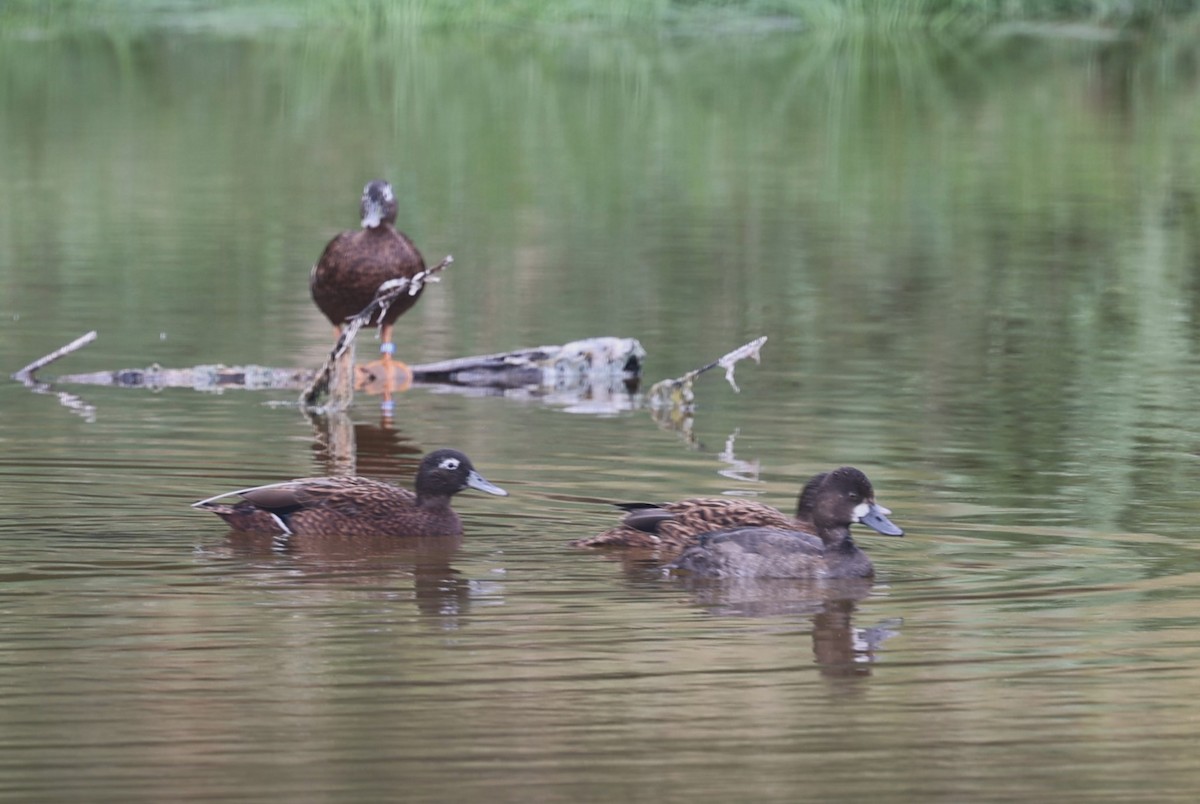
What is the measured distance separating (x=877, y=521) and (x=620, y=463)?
260cm

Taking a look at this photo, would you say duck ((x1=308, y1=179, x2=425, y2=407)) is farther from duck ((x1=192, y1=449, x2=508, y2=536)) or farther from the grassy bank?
the grassy bank

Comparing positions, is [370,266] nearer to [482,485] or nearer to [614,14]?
[482,485]

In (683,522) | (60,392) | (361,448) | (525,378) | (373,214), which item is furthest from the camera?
(373,214)

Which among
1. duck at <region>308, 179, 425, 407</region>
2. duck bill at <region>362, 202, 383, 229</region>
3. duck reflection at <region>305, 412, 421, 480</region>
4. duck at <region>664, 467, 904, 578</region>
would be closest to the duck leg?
duck at <region>308, 179, 425, 407</region>

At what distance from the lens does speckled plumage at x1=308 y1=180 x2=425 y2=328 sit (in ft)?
50.6

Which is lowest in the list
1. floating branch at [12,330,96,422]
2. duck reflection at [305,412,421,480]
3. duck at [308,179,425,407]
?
duck reflection at [305,412,421,480]

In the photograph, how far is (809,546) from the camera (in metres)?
9.88

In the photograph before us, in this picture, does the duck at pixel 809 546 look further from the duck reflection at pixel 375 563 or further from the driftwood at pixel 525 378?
the driftwood at pixel 525 378

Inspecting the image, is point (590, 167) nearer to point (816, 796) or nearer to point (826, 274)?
point (826, 274)

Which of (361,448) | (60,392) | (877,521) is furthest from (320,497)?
(60,392)

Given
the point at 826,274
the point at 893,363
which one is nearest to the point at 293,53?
the point at 826,274

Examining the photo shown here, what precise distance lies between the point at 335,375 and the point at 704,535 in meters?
4.76

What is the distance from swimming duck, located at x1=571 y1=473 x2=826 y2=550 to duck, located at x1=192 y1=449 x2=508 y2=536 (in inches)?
24.3

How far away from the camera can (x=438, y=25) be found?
4119 centimetres
